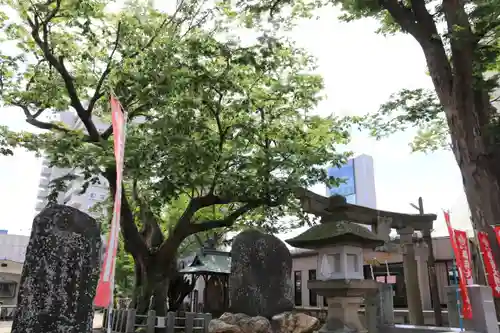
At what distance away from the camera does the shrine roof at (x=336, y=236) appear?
862 centimetres

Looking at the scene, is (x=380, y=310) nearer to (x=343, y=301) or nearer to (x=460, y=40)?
(x=343, y=301)

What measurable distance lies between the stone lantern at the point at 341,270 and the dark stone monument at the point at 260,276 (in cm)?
79

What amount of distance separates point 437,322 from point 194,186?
10526mm

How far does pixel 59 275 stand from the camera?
6.89 m

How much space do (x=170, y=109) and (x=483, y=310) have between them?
33.5 ft

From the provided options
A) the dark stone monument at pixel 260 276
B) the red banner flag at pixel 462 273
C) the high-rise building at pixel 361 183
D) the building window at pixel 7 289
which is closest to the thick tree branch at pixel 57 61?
the dark stone monument at pixel 260 276

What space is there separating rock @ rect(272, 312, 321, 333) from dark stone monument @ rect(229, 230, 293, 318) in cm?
33

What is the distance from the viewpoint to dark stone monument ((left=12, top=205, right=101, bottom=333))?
6613 mm

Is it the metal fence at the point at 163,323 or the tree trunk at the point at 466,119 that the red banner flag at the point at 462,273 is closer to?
the tree trunk at the point at 466,119

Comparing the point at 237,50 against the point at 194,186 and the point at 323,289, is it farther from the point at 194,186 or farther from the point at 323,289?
the point at 323,289

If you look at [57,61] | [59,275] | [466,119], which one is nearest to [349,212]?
[466,119]

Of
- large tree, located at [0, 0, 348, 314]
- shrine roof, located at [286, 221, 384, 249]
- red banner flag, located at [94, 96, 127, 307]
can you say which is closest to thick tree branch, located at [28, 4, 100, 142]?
large tree, located at [0, 0, 348, 314]

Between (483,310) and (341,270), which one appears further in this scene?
(341,270)

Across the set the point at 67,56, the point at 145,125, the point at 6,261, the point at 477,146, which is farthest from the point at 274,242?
the point at 6,261
